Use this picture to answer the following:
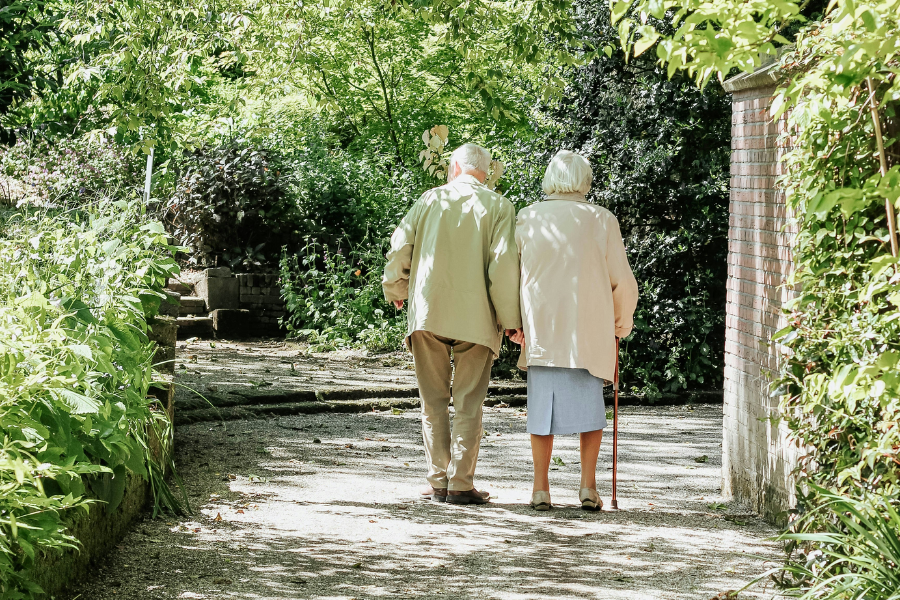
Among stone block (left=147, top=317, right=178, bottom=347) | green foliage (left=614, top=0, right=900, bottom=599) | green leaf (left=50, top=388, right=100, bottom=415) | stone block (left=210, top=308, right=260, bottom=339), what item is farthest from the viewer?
stone block (left=210, top=308, right=260, bottom=339)

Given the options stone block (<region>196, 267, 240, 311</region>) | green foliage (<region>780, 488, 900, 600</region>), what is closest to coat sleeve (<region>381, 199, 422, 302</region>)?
green foliage (<region>780, 488, 900, 600</region>)

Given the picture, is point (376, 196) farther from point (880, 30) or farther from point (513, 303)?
point (880, 30)

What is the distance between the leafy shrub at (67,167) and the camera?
12.4 meters

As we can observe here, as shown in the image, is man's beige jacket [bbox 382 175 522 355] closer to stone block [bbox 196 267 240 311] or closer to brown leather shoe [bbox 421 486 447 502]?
brown leather shoe [bbox 421 486 447 502]

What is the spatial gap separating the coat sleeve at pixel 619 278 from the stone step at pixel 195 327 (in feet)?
24.5

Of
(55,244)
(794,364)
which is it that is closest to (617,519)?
(794,364)

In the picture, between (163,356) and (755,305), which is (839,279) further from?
(163,356)

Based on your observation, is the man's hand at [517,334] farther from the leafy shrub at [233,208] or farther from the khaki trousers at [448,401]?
the leafy shrub at [233,208]

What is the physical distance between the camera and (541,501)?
17.0ft

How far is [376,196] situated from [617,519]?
7.68 metres

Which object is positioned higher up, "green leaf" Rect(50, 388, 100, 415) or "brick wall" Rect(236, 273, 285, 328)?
"brick wall" Rect(236, 273, 285, 328)

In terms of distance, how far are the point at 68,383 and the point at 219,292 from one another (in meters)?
8.60

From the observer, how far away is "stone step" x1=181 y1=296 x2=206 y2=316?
1175 cm

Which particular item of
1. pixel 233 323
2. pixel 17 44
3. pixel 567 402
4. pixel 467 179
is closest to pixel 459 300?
pixel 467 179
